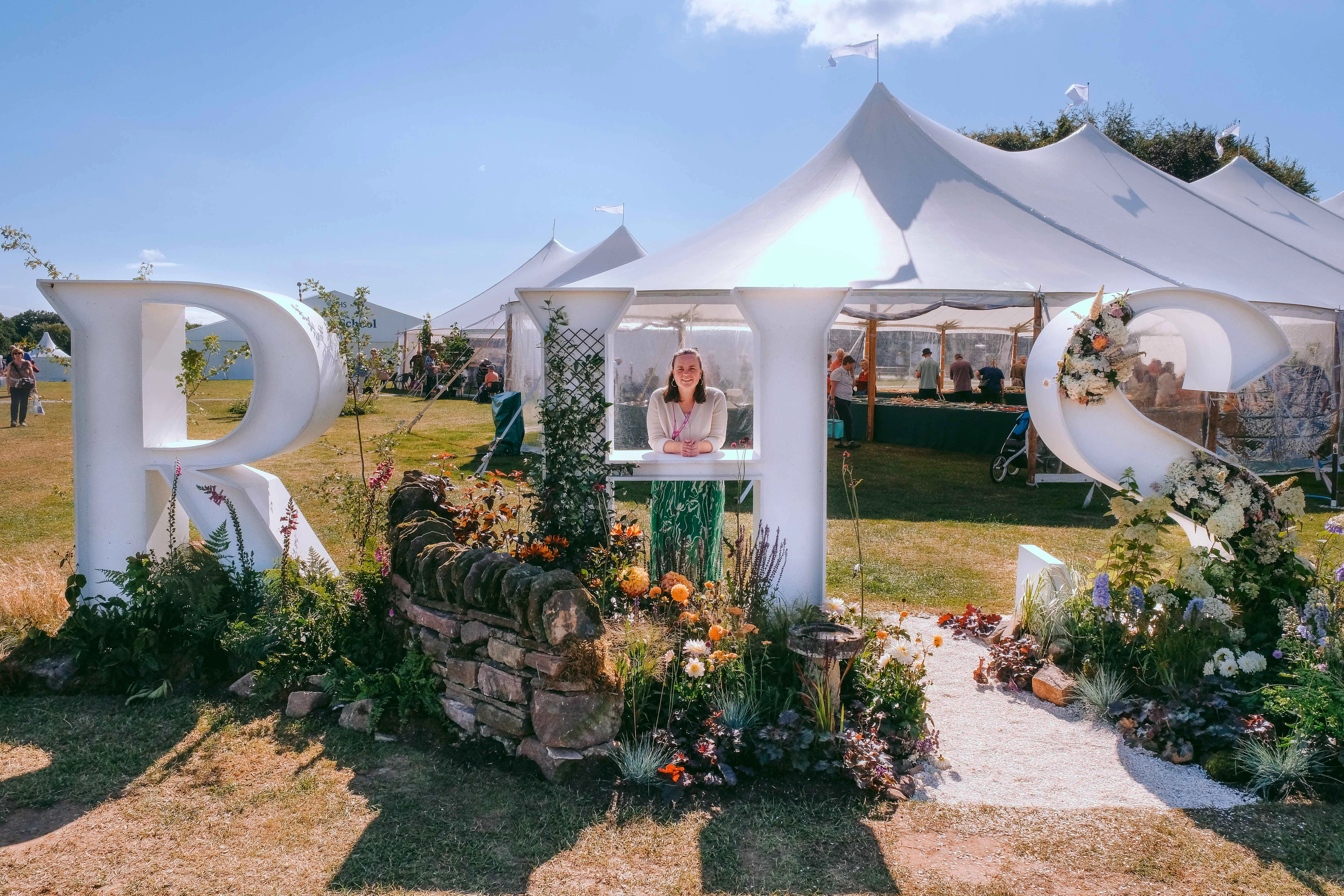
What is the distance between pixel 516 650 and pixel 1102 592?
9.06 ft

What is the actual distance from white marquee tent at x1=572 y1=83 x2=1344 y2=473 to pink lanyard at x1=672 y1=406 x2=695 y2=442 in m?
4.41

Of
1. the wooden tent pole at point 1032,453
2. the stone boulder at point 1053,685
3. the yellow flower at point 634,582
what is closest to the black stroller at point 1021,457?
the wooden tent pole at point 1032,453

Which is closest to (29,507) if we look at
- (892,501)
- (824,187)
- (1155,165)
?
(892,501)

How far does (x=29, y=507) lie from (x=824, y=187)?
898 centimetres

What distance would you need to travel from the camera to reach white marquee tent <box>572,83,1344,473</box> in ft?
29.9

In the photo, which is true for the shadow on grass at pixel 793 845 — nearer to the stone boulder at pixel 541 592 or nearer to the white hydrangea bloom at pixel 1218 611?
the stone boulder at pixel 541 592

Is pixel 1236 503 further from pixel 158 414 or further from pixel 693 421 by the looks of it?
pixel 158 414

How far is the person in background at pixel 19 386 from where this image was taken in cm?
1516

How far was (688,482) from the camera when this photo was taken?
4.64 m

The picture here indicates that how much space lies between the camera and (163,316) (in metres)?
4.58

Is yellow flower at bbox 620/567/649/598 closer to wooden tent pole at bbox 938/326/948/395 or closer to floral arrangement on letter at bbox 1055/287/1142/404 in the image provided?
floral arrangement on letter at bbox 1055/287/1142/404

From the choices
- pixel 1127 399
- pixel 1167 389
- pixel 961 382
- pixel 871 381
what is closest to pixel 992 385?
pixel 961 382

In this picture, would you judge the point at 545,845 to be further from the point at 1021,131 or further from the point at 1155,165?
the point at 1021,131

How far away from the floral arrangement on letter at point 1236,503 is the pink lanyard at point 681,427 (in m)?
2.37
